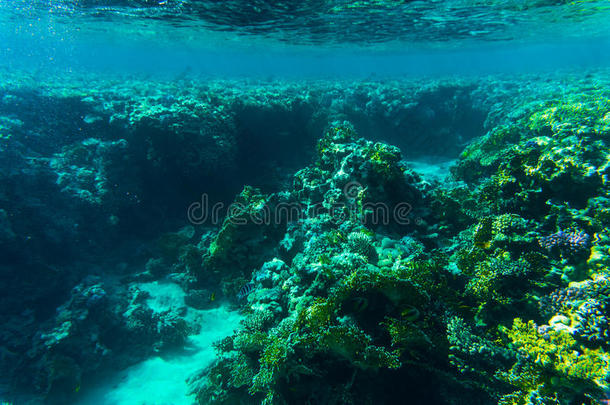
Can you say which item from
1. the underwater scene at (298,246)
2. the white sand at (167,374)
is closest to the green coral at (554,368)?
the underwater scene at (298,246)

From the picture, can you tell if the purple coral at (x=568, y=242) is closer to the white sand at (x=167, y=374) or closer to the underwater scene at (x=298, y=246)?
the underwater scene at (x=298, y=246)

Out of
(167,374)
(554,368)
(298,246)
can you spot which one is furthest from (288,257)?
(554,368)

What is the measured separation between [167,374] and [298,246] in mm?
5066

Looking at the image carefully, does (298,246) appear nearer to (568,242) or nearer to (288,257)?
(288,257)

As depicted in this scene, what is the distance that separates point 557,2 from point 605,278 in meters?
22.4

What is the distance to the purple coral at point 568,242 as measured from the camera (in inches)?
175

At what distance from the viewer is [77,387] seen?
7.18m

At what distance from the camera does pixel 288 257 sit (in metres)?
7.94

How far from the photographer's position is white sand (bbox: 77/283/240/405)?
7039 millimetres

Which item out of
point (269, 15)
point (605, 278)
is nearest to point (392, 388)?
point (605, 278)

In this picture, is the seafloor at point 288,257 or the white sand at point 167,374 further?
the white sand at point 167,374

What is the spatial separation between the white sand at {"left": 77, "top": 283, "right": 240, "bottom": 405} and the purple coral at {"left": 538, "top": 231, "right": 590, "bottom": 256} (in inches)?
312

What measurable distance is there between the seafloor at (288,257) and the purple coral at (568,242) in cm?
3

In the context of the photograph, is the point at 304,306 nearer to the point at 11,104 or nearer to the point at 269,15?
the point at 11,104
